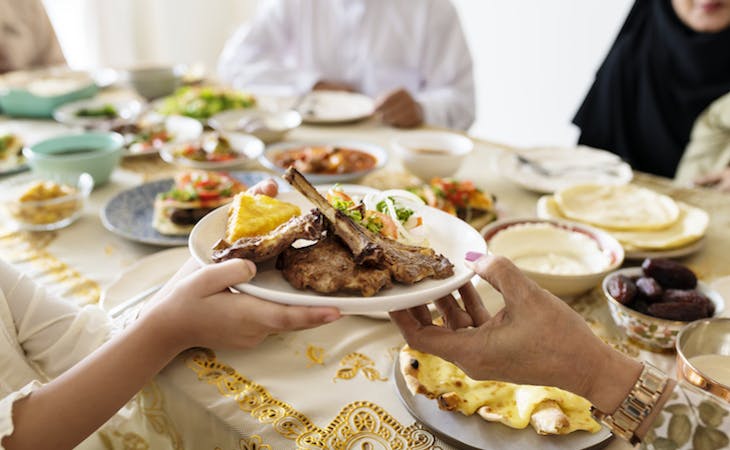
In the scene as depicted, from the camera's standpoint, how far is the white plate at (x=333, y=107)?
2.83 m

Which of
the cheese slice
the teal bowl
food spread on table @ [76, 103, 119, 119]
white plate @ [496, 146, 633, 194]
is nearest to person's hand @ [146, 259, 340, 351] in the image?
the cheese slice

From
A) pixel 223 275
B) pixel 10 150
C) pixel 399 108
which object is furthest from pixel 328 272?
pixel 10 150

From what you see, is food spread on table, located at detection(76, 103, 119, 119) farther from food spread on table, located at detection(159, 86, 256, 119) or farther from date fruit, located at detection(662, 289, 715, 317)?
date fruit, located at detection(662, 289, 715, 317)

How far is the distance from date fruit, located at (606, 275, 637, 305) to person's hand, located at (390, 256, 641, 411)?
0.31 m

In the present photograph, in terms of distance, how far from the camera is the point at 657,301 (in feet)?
4.23

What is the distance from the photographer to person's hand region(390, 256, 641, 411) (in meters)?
0.96

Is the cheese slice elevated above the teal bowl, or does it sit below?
above

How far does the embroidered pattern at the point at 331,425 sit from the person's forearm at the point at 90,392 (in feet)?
0.54

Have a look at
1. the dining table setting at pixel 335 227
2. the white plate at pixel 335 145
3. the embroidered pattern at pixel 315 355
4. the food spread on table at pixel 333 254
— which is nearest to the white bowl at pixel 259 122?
the dining table setting at pixel 335 227

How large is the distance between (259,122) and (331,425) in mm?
1817

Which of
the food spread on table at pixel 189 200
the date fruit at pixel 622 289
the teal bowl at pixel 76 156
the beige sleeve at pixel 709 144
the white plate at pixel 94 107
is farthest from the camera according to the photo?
the beige sleeve at pixel 709 144

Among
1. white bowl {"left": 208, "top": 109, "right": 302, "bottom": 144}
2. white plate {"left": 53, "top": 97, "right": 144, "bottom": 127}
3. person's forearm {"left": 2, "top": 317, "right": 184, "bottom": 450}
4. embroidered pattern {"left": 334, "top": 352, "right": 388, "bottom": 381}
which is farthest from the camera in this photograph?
white plate {"left": 53, "top": 97, "right": 144, "bottom": 127}

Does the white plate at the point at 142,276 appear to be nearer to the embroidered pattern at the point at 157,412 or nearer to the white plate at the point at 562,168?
the embroidered pattern at the point at 157,412

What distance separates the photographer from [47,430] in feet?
3.25
